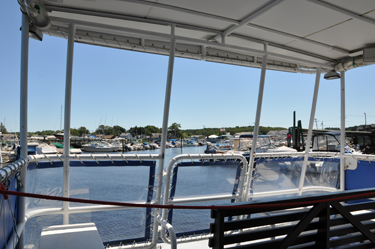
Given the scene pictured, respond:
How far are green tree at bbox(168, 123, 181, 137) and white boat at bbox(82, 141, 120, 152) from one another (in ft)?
2.83

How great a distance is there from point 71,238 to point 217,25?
2.95m

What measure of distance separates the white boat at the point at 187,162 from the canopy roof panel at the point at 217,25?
1 centimetres

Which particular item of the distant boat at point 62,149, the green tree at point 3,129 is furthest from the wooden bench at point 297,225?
the green tree at point 3,129

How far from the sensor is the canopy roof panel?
2.99m

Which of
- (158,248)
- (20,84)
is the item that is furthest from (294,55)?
(20,84)

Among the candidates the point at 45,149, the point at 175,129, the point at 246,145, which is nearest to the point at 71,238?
the point at 45,149

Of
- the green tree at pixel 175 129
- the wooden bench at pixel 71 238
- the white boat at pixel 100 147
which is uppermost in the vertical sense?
the green tree at pixel 175 129

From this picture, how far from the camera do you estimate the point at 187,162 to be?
369cm

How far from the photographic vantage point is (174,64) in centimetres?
361

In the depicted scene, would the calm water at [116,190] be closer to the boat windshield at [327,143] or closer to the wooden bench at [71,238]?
the wooden bench at [71,238]

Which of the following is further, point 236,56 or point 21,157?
point 236,56

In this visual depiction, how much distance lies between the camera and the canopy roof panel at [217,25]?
2990mm

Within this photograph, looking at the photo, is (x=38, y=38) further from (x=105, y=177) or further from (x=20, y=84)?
(x=105, y=177)

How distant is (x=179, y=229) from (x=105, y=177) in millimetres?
1227
